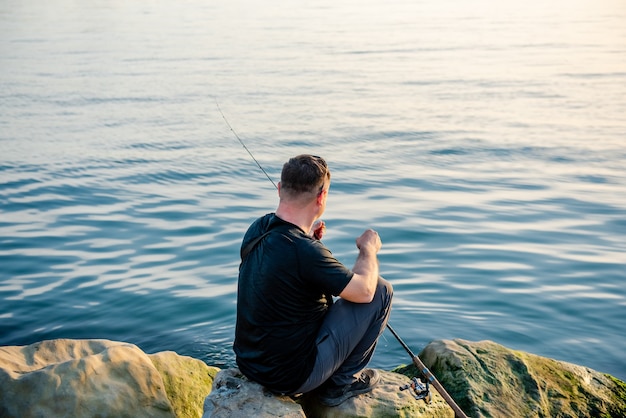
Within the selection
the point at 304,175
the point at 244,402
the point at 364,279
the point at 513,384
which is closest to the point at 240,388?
the point at 244,402

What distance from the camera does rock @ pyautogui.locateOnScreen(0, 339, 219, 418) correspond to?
199 inches

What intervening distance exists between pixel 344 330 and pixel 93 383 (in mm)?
1681

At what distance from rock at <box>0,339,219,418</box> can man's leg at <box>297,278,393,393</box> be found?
114 centimetres

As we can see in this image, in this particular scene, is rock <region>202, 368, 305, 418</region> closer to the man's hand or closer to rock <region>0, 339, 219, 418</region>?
rock <region>0, 339, 219, 418</region>

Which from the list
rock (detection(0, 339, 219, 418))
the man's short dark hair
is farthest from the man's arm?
rock (detection(0, 339, 219, 418))

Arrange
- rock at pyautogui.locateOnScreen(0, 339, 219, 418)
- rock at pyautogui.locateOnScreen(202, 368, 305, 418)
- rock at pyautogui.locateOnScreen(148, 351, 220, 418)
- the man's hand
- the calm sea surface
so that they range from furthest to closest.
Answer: the calm sea surface, rock at pyautogui.locateOnScreen(148, 351, 220, 418), the man's hand, rock at pyautogui.locateOnScreen(0, 339, 219, 418), rock at pyautogui.locateOnScreen(202, 368, 305, 418)

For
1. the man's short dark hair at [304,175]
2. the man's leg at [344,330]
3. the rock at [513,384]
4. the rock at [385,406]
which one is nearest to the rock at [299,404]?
the rock at [385,406]

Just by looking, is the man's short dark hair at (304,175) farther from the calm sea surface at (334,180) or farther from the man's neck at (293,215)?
the calm sea surface at (334,180)

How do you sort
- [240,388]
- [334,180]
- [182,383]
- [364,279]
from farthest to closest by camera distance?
[334,180] < [182,383] < [240,388] < [364,279]

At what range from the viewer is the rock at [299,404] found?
15.9ft

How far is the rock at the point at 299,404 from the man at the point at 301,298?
7cm

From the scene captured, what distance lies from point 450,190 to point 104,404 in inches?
339

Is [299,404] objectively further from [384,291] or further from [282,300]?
[384,291]

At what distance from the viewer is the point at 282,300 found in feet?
15.5
